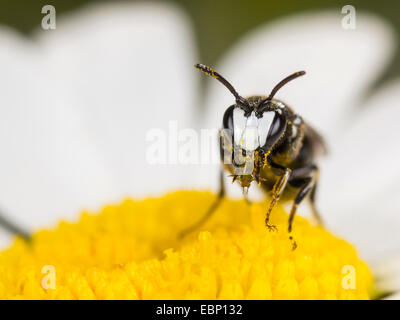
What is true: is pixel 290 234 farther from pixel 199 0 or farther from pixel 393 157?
pixel 199 0

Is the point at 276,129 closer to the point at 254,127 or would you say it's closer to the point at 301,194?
the point at 254,127

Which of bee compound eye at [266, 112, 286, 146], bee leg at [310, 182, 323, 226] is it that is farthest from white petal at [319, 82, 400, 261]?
bee compound eye at [266, 112, 286, 146]

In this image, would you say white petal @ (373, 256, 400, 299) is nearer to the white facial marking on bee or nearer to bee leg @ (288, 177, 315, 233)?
bee leg @ (288, 177, 315, 233)

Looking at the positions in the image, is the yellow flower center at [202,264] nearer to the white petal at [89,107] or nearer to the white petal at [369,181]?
the white petal at [369,181]

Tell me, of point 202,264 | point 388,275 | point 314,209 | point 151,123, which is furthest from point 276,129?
point 151,123

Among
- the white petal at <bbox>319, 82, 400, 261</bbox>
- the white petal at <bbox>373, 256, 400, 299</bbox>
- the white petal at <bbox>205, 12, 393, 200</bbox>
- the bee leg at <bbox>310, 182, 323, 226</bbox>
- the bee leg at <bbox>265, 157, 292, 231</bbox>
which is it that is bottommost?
the white petal at <bbox>373, 256, 400, 299</bbox>
